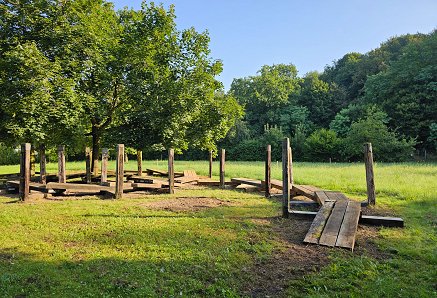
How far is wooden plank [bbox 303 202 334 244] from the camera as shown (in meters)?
6.83

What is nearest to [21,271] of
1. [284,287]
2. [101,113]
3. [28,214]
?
[284,287]

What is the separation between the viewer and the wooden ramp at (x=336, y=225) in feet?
21.7

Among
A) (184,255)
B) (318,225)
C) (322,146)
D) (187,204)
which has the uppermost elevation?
(322,146)

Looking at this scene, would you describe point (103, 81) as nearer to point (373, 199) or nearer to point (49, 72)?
point (49, 72)

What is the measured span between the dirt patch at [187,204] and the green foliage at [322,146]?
125 feet

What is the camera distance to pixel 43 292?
455 cm

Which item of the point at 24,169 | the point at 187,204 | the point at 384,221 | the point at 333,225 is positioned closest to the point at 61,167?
the point at 24,169

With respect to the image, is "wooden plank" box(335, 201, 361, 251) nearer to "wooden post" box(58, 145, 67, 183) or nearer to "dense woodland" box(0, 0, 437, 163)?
"dense woodland" box(0, 0, 437, 163)

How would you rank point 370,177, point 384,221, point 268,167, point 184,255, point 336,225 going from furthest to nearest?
point 268,167, point 370,177, point 384,221, point 336,225, point 184,255

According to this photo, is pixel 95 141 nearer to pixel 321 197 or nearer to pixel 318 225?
pixel 321 197

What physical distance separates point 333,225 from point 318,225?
334 mm

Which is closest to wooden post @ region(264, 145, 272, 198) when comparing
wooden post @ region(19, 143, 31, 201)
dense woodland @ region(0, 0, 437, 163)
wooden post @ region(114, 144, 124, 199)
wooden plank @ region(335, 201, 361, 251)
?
wooden plank @ region(335, 201, 361, 251)

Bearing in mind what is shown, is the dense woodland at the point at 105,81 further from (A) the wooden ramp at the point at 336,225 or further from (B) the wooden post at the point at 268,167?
(A) the wooden ramp at the point at 336,225

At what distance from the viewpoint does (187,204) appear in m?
11.5
